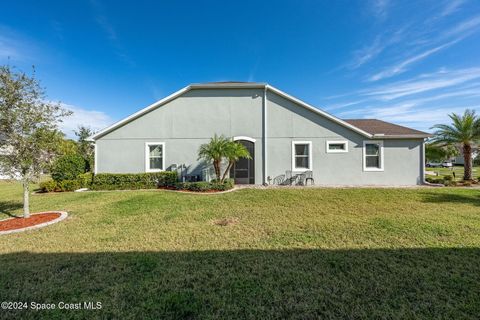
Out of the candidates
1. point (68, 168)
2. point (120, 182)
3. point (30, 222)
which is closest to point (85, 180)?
point (68, 168)

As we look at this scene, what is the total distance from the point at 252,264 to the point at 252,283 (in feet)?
1.89

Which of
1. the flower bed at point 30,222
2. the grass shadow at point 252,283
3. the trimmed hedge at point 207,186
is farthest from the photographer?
the trimmed hedge at point 207,186

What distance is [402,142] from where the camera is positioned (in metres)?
12.8

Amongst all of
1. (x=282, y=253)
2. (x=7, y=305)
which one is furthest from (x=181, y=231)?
(x=7, y=305)

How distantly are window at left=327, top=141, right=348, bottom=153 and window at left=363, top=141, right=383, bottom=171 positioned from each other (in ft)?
3.98

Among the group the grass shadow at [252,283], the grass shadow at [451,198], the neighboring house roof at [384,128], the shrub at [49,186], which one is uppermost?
the neighboring house roof at [384,128]

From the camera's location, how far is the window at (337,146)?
1288cm

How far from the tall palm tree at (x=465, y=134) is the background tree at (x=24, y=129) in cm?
2191

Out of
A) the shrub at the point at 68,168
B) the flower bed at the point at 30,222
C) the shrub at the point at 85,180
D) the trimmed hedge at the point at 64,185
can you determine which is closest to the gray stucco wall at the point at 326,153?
the flower bed at the point at 30,222

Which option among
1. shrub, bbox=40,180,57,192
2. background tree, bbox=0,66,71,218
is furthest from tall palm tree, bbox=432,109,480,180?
shrub, bbox=40,180,57,192

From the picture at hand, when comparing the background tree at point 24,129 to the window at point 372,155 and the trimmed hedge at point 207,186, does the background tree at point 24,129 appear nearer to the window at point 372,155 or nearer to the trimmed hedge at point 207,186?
the trimmed hedge at point 207,186

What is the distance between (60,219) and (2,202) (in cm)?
609

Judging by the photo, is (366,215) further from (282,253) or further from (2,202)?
(2,202)

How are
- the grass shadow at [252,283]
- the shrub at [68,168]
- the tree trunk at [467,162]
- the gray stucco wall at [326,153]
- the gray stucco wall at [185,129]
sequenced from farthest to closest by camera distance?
the tree trunk at [467,162] → the gray stucco wall at [185,129] → the gray stucco wall at [326,153] → the shrub at [68,168] → the grass shadow at [252,283]
